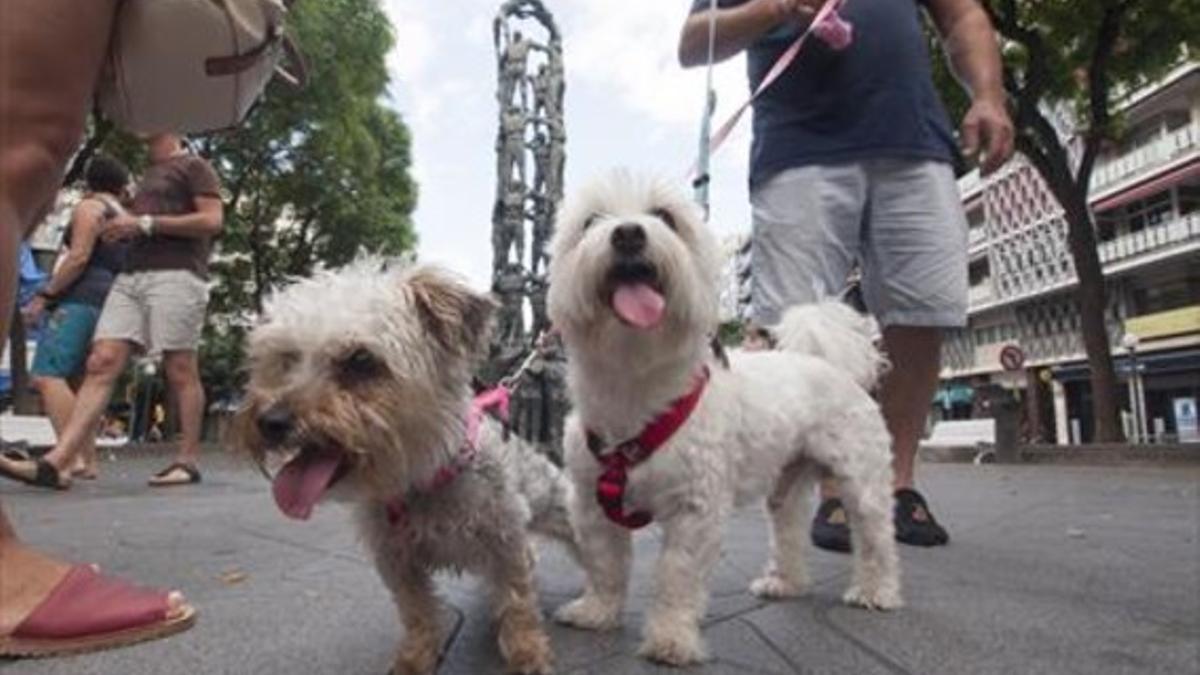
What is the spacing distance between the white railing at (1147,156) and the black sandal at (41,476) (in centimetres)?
3968

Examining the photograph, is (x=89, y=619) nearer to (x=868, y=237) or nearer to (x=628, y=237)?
(x=628, y=237)

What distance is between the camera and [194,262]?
661cm

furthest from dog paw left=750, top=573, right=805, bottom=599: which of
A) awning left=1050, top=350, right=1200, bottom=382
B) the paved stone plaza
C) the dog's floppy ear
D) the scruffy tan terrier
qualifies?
awning left=1050, top=350, right=1200, bottom=382

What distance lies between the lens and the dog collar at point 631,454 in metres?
2.83

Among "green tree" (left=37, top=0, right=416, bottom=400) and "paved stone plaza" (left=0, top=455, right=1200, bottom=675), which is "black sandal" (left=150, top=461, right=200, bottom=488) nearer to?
"paved stone plaza" (left=0, top=455, right=1200, bottom=675)

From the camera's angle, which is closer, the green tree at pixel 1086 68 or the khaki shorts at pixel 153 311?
the khaki shorts at pixel 153 311

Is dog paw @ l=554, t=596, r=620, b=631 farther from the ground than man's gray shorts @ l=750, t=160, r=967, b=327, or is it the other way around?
man's gray shorts @ l=750, t=160, r=967, b=327

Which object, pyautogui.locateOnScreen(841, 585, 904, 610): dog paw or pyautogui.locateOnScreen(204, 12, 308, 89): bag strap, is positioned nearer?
pyautogui.locateOnScreen(204, 12, 308, 89): bag strap

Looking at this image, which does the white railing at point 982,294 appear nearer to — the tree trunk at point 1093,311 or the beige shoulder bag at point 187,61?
the tree trunk at point 1093,311

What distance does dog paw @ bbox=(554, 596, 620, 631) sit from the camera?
2.93 metres

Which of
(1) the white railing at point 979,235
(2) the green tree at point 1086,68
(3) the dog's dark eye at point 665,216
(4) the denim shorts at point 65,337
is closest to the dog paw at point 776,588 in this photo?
(3) the dog's dark eye at point 665,216

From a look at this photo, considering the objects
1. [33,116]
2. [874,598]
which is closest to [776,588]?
[874,598]

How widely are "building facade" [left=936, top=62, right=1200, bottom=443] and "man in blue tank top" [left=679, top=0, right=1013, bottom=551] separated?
29.0 m

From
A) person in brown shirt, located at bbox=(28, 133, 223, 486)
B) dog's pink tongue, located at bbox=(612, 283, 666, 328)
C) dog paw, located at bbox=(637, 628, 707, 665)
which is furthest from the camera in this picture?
person in brown shirt, located at bbox=(28, 133, 223, 486)
